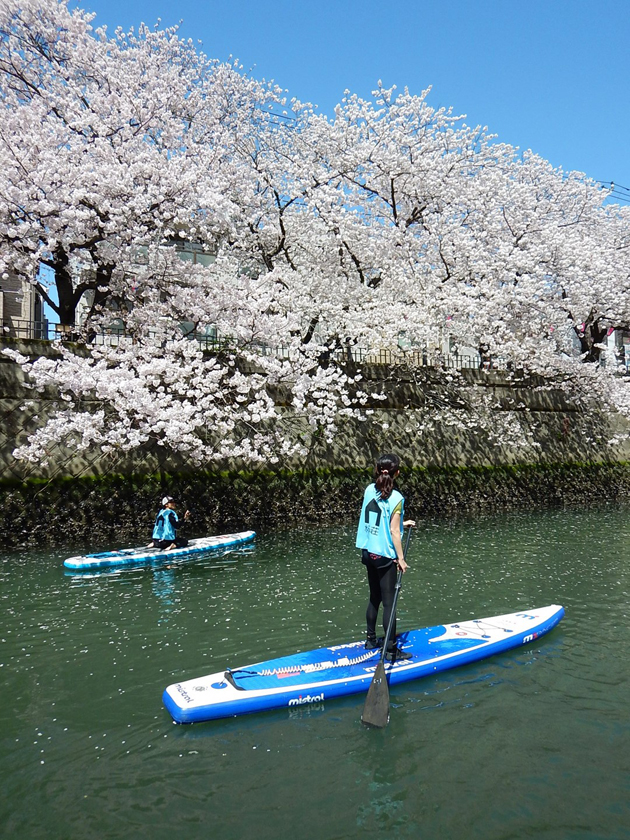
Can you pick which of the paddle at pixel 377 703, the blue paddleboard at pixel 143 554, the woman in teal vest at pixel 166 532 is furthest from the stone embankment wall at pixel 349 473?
the paddle at pixel 377 703

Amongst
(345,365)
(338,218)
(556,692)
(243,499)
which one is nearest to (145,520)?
(243,499)

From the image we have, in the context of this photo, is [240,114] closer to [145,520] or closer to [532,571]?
[145,520]

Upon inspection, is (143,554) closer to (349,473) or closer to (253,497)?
(253,497)

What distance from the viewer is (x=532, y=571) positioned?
10.4m

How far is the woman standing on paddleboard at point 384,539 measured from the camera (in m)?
5.82

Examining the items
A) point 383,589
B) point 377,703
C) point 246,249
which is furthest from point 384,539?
point 246,249

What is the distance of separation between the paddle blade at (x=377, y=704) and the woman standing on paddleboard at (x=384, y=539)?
72cm

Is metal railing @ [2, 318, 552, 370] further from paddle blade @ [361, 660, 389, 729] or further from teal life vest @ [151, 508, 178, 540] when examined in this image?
paddle blade @ [361, 660, 389, 729]

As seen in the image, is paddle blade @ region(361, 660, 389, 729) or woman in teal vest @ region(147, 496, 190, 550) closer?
paddle blade @ region(361, 660, 389, 729)

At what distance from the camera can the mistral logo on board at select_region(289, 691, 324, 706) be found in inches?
203

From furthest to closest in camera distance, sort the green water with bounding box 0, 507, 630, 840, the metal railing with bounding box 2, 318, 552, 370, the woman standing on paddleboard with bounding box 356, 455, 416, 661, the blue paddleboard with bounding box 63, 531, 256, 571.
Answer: the metal railing with bounding box 2, 318, 552, 370 → the blue paddleboard with bounding box 63, 531, 256, 571 → the woman standing on paddleboard with bounding box 356, 455, 416, 661 → the green water with bounding box 0, 507, 630, 840

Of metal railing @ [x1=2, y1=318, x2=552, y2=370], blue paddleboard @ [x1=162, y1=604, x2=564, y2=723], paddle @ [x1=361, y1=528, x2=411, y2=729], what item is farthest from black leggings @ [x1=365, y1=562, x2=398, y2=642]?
metal railing @ [x1=2, y1=318, x2=552, y2=370]

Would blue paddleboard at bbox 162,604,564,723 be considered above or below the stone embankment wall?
below

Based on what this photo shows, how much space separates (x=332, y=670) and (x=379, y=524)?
4.54 feet
